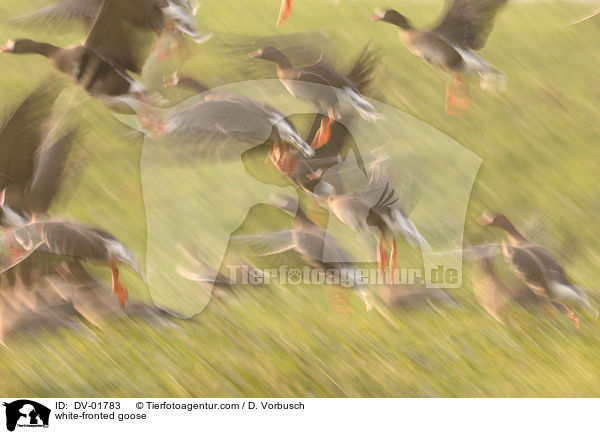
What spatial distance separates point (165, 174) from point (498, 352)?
1053 millimetres

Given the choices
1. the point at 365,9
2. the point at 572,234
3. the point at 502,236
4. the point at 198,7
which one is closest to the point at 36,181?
the point at 198,7

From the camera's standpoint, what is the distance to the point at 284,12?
1942 millimetres

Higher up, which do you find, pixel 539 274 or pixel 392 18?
pixel 392 18

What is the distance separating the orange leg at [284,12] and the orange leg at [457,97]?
499 mm

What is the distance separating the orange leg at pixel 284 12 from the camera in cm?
194

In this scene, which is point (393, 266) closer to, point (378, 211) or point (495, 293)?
point (378, 211)

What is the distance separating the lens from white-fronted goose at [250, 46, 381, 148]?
1.90m

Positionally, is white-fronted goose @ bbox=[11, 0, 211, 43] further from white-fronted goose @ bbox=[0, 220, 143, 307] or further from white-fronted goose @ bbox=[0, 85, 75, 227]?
white-fronted goose @ bbox=[0, 220, 143, 307]

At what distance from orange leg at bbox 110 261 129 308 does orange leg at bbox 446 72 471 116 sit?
1036 mm

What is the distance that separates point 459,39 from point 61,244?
1.25m

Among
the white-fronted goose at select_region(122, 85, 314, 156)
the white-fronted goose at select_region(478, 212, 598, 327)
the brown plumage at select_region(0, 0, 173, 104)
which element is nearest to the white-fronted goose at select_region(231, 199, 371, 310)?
the white-fronted goose at select_region(122, 85, 314, 156)

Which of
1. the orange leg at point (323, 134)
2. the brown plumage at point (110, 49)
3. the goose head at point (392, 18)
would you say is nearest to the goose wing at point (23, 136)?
the brown plumage at point (110, 49)
